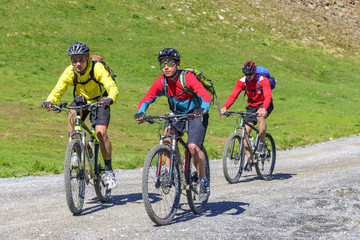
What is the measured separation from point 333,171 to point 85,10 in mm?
43806

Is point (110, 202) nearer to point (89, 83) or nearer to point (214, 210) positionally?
point (214, 210)

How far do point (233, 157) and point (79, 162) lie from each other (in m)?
4.89

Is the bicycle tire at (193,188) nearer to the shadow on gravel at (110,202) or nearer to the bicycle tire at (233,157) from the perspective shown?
the shadow on gravel at (110,202)

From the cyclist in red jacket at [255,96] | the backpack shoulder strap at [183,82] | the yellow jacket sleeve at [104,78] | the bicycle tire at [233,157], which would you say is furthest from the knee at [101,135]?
the bicycle tire at [233,157]

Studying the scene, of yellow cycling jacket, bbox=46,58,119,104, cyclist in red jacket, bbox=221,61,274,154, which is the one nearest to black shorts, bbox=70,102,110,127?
yellow cycling jacket, bbox=46,58,119,104

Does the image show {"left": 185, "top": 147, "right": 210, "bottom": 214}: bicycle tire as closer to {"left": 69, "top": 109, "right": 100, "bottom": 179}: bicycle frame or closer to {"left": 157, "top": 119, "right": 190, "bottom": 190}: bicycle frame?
{"left": 157, "top": 119, "right": 190, "bottom": 190}: bicycle frame

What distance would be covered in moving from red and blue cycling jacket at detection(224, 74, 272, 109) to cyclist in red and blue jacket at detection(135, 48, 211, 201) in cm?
392

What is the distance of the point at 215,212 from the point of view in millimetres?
8648

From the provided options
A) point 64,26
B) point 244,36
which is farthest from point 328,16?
point 64,26

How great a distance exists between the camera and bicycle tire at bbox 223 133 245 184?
39.0ft

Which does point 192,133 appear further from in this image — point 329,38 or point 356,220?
point 329,38

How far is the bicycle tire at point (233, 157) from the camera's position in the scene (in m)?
11.9

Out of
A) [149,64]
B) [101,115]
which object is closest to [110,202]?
[101,115]

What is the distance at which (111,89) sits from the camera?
862cm
